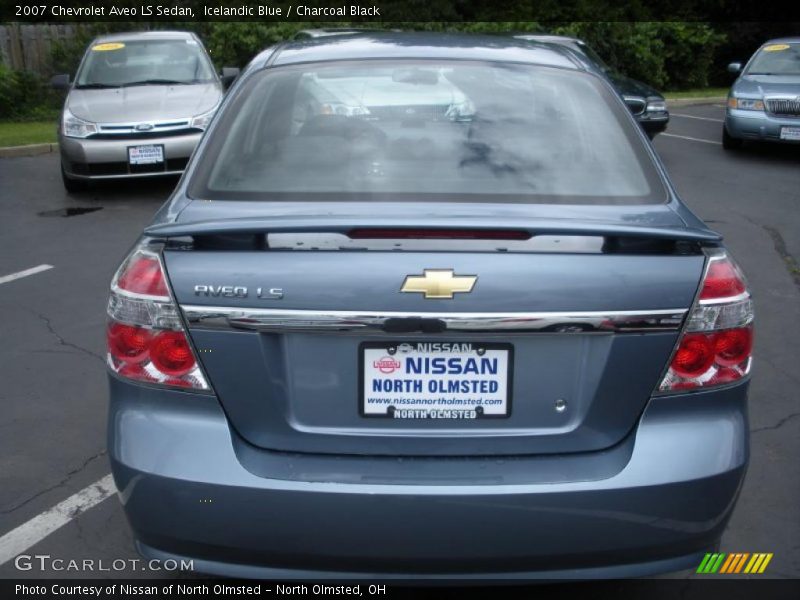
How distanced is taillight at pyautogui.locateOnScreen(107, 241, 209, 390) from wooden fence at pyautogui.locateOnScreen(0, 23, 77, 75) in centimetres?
1854

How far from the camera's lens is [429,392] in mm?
2607

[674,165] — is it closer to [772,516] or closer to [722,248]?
[772,516]

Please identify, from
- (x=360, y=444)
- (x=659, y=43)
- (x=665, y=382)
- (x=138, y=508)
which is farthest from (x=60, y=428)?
(x=659, y=43)

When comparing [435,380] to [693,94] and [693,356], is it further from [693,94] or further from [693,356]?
[693,94]

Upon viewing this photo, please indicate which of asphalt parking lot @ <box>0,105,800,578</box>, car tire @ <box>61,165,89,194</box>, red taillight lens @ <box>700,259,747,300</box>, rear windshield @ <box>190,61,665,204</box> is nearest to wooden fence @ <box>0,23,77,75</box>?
asphalt parking lot @ <box>0,105,800,578</box>

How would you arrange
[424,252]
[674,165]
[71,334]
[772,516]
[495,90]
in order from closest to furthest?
[424,252], [495,90], [772,516], [71,334], [674,165]

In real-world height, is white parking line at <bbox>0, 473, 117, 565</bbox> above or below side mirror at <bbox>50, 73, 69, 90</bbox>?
above

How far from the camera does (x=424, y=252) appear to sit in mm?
2551

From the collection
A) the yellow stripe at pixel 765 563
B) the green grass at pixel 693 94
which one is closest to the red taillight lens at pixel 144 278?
the yellow stripe at pixel 765 563

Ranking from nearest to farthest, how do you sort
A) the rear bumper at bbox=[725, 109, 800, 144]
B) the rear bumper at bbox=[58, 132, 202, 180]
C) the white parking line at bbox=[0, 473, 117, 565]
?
the white parking line at bbox=[0, 473, 117, 565]
the rear bumper at bbox=[58, 132, 202, 180]
the rear bumper at bbox=[725, 109, 800, 144]

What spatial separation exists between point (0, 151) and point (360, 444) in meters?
12.0

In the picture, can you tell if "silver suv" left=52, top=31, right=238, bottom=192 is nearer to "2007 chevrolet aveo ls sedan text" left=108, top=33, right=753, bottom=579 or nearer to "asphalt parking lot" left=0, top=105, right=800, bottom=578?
"asphalt parking lot" left=0, top=105, right=800, bottom=578

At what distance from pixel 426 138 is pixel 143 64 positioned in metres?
8.88

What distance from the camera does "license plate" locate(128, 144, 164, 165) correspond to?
10070mm
